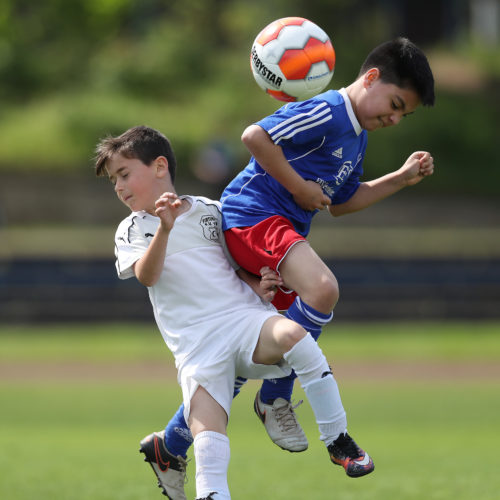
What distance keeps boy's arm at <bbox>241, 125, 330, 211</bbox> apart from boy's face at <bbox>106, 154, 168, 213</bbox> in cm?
52

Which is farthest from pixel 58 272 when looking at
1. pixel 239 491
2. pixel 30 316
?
pixel 239 491

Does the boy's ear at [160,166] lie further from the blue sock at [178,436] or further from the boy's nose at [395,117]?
the blue sock at [178,436]

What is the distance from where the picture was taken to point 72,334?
19531 millimetres

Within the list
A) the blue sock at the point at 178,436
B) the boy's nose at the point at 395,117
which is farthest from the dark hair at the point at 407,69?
the blue sock at the point at 178,436

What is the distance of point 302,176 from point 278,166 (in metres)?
0.20

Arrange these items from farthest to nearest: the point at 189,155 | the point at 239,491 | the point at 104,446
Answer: the point at 189,155
the point at 104,446
the point at 239,491

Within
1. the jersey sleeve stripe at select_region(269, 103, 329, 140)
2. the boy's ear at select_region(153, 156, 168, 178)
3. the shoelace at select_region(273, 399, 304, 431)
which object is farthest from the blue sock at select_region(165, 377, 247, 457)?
the jersey sleeve stripe at select_region(269, 103, 329, 140)

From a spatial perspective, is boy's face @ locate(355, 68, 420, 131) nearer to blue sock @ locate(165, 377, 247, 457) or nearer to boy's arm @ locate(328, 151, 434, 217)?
boy's arm @ locate(328, 151, 434, 217)

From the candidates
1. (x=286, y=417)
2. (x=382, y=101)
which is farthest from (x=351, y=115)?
(x=286, y=417)

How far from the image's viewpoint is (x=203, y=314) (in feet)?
16.6

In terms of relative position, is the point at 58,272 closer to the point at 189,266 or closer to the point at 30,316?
the point at 30,316

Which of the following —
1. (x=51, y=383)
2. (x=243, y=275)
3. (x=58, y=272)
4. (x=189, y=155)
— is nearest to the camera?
(x=243, y=275)

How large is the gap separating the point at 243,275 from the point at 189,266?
0.40 metres

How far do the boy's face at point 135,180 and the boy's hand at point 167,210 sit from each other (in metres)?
0.48
